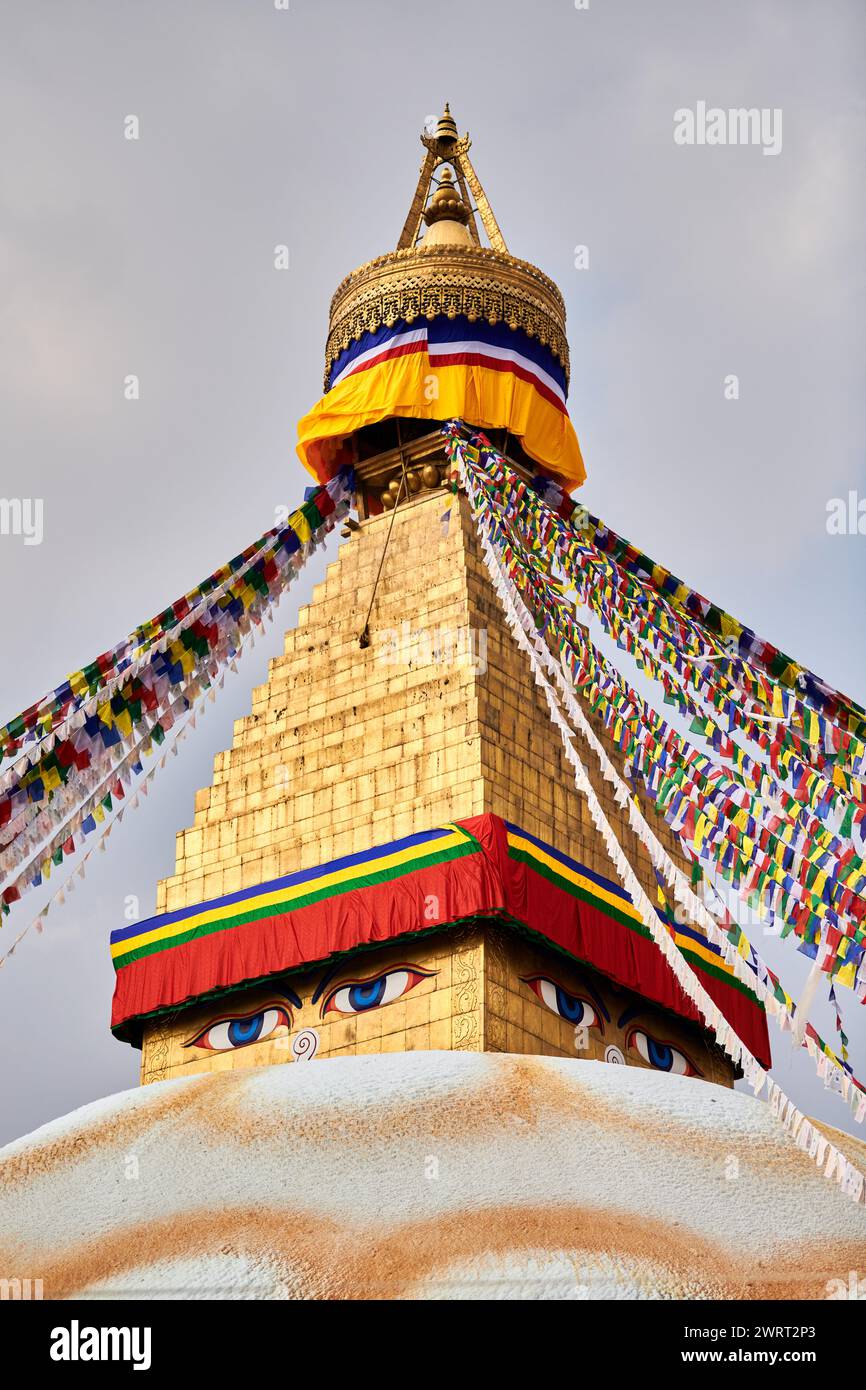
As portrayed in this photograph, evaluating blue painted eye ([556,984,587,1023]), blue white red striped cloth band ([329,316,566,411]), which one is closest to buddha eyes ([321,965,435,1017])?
blue painted eye ([556,984,587,1023])

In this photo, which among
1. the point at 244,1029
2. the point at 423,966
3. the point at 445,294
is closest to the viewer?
the point at 423,966

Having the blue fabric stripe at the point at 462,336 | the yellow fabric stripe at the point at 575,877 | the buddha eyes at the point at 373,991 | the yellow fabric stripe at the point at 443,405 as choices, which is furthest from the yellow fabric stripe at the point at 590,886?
the blue fabric stripe at the point at 462,336

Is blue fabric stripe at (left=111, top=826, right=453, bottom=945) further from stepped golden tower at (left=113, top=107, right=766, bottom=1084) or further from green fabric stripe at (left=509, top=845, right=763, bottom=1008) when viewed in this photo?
green fabric stripe at (left=509, top=845, right=763, bottom=1008)

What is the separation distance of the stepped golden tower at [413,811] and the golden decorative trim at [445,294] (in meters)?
0.02

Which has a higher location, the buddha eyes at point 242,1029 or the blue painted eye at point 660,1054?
the buddha eyes at point 242,1029

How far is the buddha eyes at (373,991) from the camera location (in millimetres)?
10539

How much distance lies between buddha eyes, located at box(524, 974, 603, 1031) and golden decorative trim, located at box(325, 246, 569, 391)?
5.94 meters

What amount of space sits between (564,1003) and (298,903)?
69.0 inches

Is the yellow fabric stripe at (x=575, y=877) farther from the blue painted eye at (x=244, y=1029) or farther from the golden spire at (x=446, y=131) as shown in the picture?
the golden spire at (x=446, y=131)

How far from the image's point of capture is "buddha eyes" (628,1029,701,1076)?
11.2 metres

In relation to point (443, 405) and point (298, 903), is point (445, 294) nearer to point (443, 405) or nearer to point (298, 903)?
point (443, 405)

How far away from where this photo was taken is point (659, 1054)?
11.4 m

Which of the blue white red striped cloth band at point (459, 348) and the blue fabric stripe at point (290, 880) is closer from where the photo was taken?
the blue fabric stripe at point (290, 880)

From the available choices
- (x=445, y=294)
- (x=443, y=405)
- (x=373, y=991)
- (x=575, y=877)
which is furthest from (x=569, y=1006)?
(x=445, y=294)
